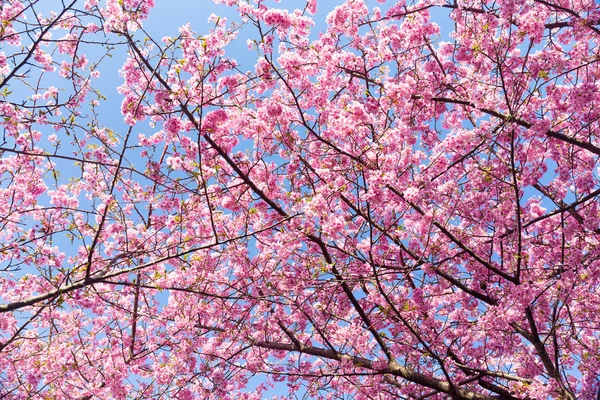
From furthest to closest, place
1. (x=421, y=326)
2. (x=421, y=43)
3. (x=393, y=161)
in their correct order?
(x=421, y=43), (x=421, y=326), (x=393, y=161)

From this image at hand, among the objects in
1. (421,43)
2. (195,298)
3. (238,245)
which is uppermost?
(421,43)

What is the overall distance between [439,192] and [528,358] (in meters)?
Result: 3.21

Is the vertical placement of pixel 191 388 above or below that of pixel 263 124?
below

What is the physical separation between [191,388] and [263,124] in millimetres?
5049

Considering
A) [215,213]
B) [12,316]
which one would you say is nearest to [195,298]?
[215,213]

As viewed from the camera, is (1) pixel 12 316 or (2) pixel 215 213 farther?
(1) pixel 12 316

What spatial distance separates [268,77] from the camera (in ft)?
23.9

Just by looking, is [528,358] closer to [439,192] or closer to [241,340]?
[439,192]

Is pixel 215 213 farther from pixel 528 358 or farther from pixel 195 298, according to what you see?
pixel 528 358

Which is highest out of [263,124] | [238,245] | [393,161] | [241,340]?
[263,124]

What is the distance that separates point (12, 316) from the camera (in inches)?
345

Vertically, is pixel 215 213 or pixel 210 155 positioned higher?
pixel 210 155

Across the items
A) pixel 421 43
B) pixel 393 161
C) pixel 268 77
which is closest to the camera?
pixel 393 161

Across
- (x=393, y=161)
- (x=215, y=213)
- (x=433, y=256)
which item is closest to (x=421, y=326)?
(x=433, y=256)
